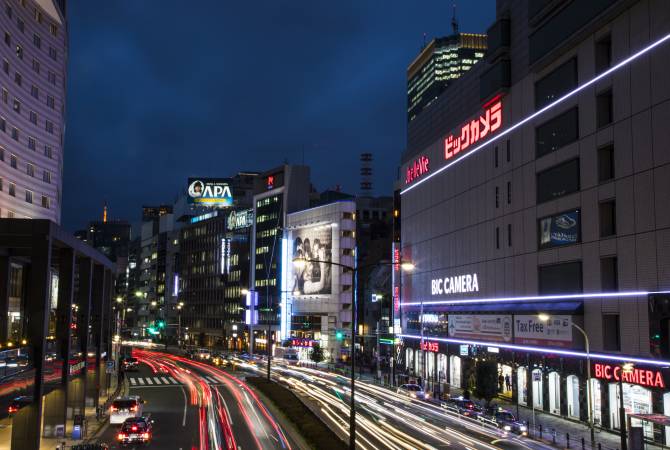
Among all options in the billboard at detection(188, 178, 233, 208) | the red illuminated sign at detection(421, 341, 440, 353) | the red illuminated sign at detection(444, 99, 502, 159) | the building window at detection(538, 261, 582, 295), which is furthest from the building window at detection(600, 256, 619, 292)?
the billboard at detection(188, 178, 233, 208)

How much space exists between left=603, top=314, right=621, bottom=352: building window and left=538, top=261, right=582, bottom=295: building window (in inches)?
154

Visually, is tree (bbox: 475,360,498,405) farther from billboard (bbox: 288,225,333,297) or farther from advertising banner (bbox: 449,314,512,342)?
billboard (bbox: 288,225,333,297)

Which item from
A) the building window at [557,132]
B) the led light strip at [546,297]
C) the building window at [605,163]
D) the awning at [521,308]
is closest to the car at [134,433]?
the awning at [521,308]

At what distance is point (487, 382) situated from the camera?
5406 cm

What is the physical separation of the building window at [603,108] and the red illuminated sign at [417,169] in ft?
123

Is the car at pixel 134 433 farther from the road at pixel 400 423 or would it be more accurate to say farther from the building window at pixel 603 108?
the building window at pixel 603 108

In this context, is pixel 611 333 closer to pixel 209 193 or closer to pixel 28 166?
pixel 28 166

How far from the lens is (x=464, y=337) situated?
234 ft

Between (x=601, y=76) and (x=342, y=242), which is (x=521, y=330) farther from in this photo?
(x=342, y=242)

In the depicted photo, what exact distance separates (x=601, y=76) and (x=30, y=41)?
160 ft

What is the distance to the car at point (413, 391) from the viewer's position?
62594 millimetres

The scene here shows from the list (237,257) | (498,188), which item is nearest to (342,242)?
(237,257)

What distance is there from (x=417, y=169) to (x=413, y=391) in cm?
3392

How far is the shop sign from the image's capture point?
7100 cm
